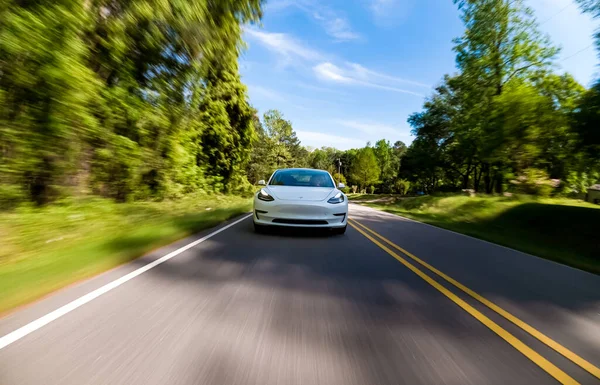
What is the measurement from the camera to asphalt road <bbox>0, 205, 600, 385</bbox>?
2156 millimetres

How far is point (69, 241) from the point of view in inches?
214

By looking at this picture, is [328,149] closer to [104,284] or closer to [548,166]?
[548,166]

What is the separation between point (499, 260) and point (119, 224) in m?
7.65

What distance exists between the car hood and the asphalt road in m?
2.29

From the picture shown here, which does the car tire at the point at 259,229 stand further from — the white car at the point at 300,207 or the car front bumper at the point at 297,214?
the car front bumper at the point at 297,214

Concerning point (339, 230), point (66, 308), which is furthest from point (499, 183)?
point (66, 308)

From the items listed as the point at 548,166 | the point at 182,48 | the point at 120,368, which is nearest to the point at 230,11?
the point at 182,48

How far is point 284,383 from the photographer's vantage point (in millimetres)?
2049

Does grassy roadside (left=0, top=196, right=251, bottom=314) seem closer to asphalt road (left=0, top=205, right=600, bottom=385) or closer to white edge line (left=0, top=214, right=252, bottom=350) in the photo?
asphalt road (left=0, top=205, right=600, bottom=385)

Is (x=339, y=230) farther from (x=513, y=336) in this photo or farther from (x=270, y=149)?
(x=270, y=149)

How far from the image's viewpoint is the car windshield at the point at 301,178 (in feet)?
27.0

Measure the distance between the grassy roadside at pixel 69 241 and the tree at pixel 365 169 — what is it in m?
68.7

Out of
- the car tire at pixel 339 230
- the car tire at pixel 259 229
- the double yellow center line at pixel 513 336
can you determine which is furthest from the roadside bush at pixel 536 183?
the car tire at pixel 259 229

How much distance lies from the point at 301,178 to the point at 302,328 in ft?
19.3
